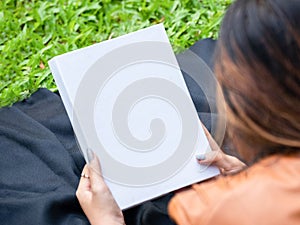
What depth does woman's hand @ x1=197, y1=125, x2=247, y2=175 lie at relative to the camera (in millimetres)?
1428

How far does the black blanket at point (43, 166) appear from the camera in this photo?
1478 mm

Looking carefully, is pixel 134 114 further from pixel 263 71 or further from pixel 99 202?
pixel 263 71

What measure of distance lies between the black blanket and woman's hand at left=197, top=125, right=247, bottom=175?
0.50ft

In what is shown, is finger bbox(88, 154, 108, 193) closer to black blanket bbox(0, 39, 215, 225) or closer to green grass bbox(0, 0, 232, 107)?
black blanket bbox(0, 39, 215, 225)

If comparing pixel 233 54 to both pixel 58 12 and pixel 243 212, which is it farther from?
pixel 58 12

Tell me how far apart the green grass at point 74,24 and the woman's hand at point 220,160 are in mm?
630

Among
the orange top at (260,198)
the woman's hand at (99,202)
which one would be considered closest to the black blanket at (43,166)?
the woman's hand at (99,202)

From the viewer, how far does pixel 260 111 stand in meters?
1.04

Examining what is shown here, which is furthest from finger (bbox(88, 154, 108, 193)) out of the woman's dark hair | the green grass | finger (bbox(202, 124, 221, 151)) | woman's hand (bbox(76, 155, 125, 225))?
the green grass

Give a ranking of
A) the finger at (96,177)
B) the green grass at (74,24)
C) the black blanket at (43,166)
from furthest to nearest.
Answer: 1. the green grass at (74,24)
2. the black blanket at (43,166)
3. the finger at (96,177)

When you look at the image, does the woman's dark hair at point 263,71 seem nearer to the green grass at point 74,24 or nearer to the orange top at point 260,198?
the orange top at point 260,198

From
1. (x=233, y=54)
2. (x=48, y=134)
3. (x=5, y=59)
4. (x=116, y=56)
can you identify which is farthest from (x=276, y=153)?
(x=5, y=59)

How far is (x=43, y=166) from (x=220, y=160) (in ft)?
1.53

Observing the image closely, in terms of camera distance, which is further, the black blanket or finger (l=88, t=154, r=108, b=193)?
the black blanket
